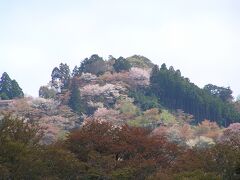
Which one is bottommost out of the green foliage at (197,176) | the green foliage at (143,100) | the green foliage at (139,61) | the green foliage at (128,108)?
the green foliage at (197,176)

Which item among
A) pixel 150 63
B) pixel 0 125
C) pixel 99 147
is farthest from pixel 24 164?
pixel 150 63

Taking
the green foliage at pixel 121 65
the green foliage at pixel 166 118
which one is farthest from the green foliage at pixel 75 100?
the green foliage at pixel 121 65

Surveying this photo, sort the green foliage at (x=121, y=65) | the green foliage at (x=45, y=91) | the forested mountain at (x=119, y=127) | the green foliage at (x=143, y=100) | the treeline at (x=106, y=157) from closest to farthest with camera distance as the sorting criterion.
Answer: the treeline at (x=106, y=157) → the forested mountain at (x=119, y=127) → the green foliage at (x=143, y=100) → the green foliage at (x=121, y=65) → the green foliage at (x=45, y=91)

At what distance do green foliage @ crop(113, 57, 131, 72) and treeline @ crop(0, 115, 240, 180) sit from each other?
51.7 meters

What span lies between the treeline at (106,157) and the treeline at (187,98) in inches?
1823

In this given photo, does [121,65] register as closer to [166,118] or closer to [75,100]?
[75,100]

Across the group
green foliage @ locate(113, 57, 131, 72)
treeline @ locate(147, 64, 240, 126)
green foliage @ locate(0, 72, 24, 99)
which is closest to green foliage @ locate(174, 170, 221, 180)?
treeline @ locate(147, 64, 240, 126)

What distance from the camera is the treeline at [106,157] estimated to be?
72.9 ft

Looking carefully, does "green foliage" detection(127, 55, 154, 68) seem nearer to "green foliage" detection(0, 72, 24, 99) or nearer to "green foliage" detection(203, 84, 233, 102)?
"green foliage" detection(203, 84, 233, 102)

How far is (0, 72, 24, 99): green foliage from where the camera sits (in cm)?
7644

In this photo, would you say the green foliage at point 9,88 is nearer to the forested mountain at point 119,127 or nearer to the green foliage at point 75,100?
the forested mountain at point 119,127

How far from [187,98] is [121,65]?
474 inches

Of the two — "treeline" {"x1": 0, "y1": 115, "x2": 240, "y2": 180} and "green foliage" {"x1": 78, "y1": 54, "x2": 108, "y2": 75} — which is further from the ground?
"green foliage" {"x1": 78, "y1": 54, "x2": 108, "y2": 75}

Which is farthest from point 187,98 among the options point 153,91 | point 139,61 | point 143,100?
point 139,61
